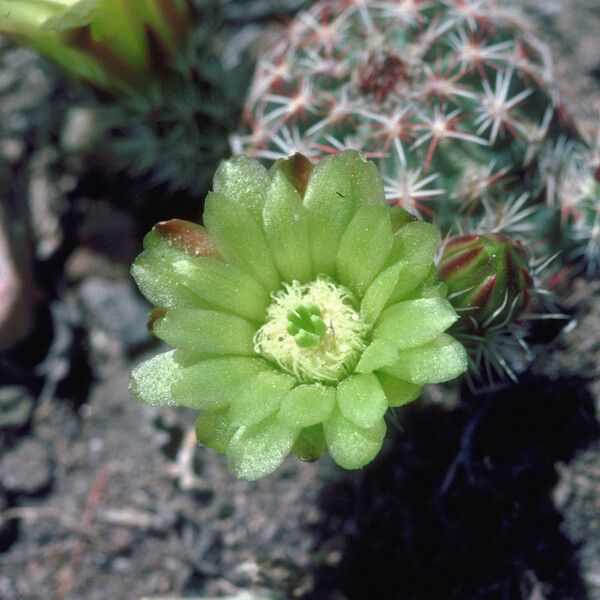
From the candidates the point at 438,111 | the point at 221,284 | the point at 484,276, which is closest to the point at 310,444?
the point at 221,284

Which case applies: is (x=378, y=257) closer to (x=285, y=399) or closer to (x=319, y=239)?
(x=319, y=239)

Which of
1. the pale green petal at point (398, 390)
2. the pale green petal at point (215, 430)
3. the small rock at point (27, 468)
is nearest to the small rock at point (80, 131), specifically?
the small rock at point (27, 468)

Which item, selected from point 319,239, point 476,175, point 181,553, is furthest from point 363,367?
point 181,553

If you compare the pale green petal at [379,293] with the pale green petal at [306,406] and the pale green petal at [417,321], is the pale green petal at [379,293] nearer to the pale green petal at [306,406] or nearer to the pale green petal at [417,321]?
the pale green petal at [417,321]

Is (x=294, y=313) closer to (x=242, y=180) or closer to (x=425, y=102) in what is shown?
(x=242, y=180)

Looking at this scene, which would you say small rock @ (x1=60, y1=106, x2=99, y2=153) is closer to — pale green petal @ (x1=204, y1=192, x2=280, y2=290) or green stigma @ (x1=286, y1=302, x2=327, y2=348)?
pale green petal @ (x1=204, y1=192, x2=280, y2=290)
